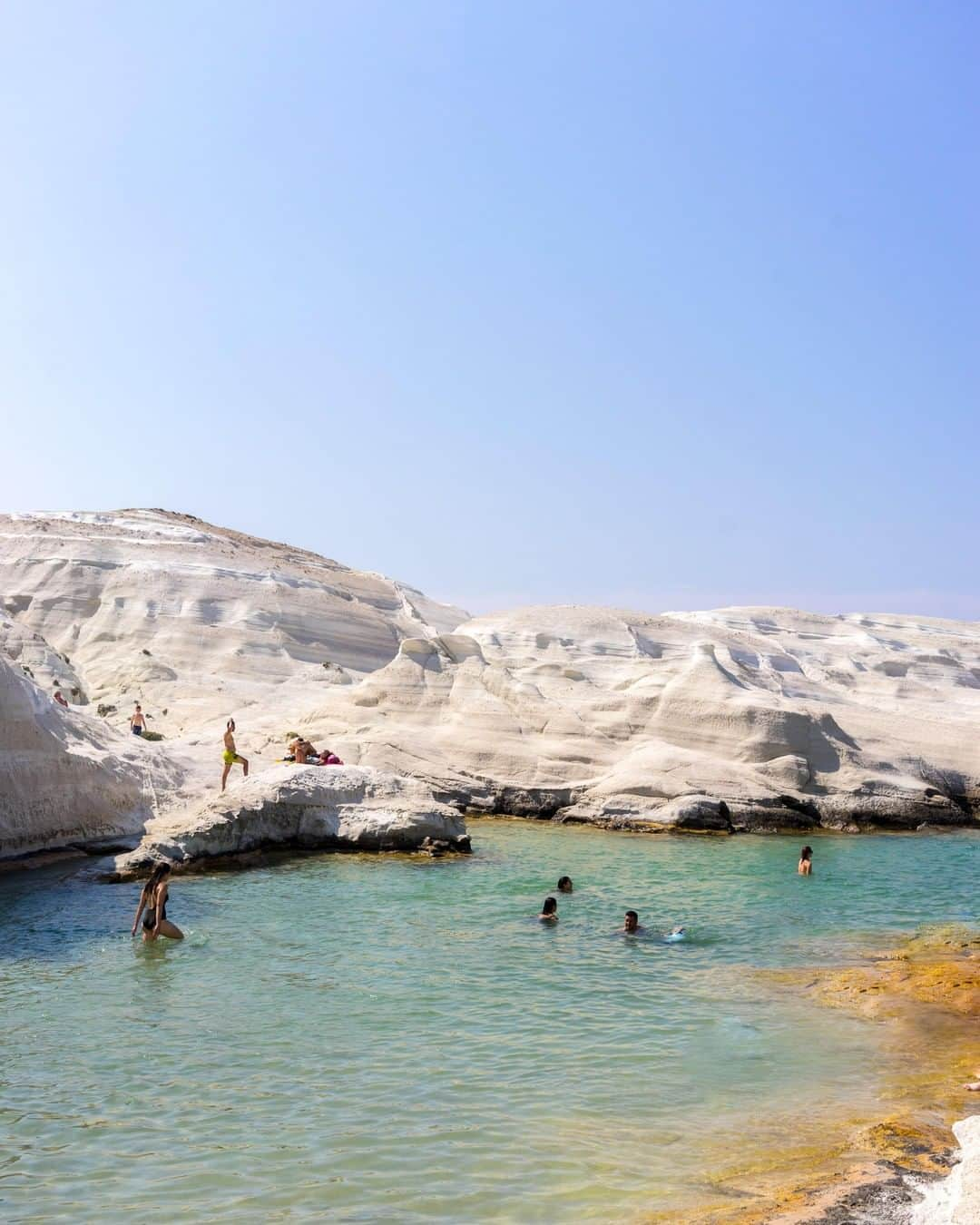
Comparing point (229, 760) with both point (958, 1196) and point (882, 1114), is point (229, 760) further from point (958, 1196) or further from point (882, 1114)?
point (958, 1196)

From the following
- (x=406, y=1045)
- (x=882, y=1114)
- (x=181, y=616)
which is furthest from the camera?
(x=181, y=616)

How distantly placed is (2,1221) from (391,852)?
43.0 feet

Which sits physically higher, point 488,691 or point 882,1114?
point 488,691

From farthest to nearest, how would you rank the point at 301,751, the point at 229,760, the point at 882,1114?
the point at 301,751 < the point at 229,760 < the point at 882,1114

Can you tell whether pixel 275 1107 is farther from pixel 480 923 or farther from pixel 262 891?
pixel 262 891

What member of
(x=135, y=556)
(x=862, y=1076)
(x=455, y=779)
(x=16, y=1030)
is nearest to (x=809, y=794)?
(x=455, y=779)

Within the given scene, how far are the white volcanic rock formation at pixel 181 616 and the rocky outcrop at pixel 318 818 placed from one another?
1037cm

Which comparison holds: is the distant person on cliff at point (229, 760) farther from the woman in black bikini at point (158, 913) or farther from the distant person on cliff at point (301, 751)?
the woman in black bikini at point (158, 913)

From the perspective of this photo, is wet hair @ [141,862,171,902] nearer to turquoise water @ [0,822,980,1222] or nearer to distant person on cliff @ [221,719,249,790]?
turquoise water @ [0,822,980,1222]

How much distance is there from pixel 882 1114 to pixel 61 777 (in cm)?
1432

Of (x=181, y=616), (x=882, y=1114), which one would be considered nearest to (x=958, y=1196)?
(x=882, y=1114)

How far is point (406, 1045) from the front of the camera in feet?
33.4

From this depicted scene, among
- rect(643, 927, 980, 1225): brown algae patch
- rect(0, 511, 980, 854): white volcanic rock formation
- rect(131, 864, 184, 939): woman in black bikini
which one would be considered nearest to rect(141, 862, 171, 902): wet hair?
rect(131, 864, 184, 939): woman in black bikini

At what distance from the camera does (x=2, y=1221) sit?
6.83 meters
